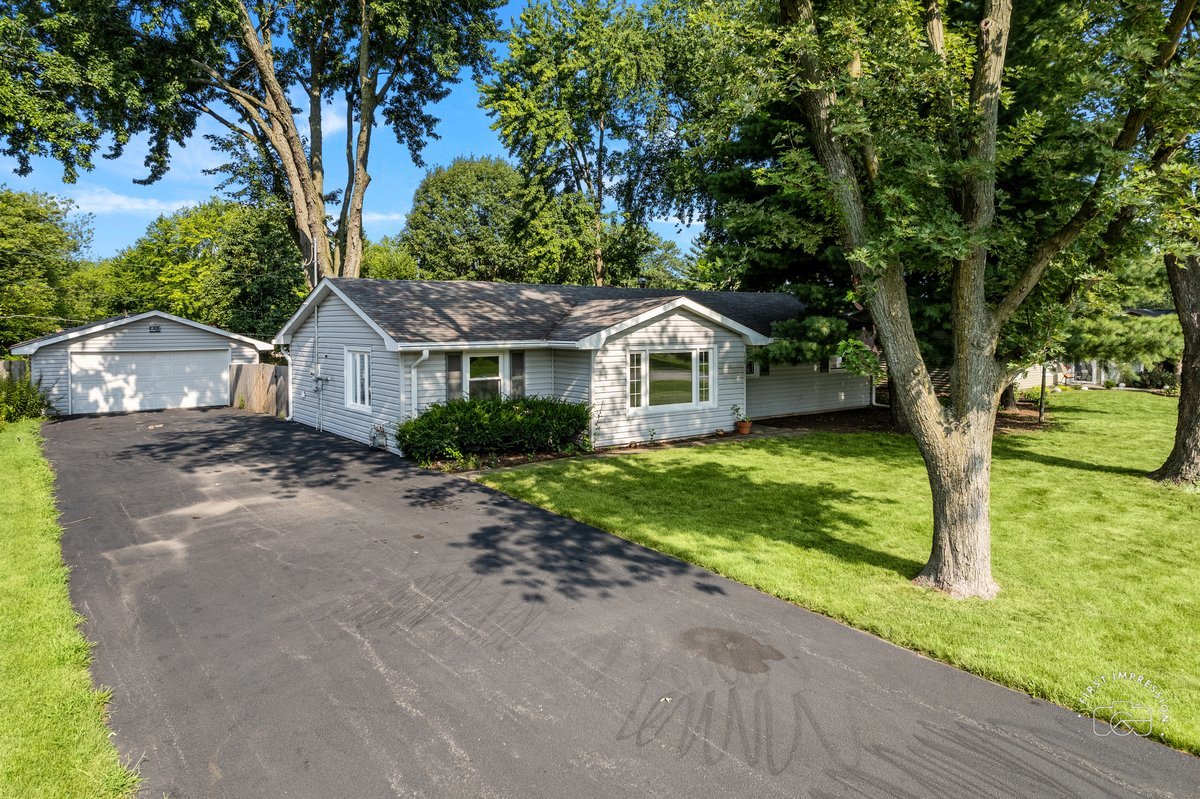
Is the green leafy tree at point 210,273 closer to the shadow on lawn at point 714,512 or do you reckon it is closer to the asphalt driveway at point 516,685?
the shadow on lawn at point 714,512

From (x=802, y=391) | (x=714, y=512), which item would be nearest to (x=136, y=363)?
(x=714, y=512)

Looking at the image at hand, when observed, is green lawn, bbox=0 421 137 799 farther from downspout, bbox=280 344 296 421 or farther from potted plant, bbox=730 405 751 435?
potted plant, bbox=730 405 751 435

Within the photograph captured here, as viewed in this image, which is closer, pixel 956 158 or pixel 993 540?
pixel 956 158

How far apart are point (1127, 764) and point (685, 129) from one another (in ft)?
26.1

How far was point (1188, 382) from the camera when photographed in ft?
35.5

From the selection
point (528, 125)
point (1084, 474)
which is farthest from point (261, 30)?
point (1084, 474)

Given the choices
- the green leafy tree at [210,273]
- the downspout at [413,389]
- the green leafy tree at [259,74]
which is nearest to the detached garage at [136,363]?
the green leafy tree at [259,74]

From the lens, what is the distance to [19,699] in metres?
4.21

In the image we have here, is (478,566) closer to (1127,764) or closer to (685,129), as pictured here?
(1127,764)

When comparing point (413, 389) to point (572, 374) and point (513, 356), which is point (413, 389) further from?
point (572, 374)

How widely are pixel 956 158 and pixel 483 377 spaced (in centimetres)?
1039

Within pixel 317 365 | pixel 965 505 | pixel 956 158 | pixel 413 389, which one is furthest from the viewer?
pixel 317 365

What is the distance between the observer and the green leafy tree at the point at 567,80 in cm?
2712

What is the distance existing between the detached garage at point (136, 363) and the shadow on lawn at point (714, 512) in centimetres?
1747
